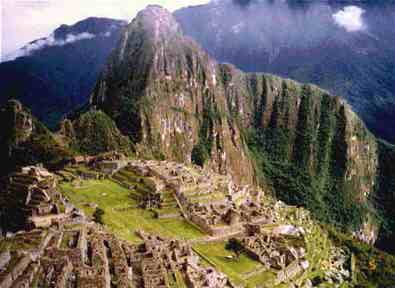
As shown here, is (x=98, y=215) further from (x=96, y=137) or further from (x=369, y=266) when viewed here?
(x=96, y=137)

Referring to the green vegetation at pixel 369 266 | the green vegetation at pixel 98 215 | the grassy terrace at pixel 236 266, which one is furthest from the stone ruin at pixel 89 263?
the green vegetation at pixel 369 266

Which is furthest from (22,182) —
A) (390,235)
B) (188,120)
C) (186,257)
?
(390,235)

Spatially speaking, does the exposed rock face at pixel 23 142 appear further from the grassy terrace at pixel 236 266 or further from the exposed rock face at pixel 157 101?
the exposed rock face at pixel 157 101

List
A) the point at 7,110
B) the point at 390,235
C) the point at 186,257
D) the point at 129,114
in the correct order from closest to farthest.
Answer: the point at 186,257 < the point at 7,110 < the point at 129,114 < the point at 390,235

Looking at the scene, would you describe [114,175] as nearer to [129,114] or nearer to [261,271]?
[261,271]

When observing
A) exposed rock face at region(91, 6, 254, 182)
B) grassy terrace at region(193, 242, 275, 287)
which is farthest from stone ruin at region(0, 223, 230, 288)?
exposed rock face at region(91, 6, 254, 182)

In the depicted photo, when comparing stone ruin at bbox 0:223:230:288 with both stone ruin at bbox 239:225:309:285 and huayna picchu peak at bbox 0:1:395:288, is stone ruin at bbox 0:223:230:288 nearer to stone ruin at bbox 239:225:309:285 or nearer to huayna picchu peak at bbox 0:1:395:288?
huayna picchu peak at bbox 0:1:395:288
